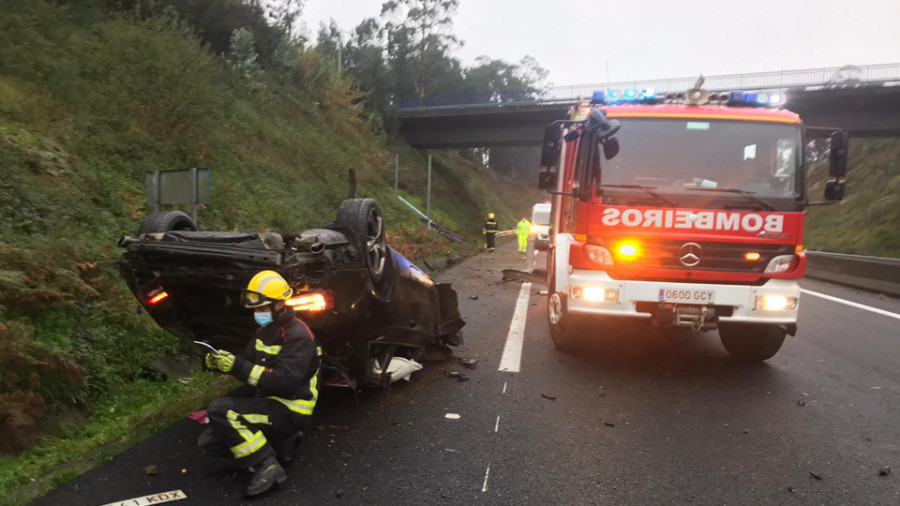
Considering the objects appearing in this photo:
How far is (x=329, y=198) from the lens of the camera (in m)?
18.5

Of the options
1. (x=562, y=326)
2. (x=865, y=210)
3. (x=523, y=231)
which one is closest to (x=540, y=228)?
(x=523, y=231)

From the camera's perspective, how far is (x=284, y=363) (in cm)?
348

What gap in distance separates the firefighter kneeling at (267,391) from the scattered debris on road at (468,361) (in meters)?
2.62

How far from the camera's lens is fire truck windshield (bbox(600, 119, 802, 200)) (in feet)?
18.5

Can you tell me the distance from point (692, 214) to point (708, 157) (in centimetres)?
67

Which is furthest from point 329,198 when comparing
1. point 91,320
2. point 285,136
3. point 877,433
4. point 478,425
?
point 877,433

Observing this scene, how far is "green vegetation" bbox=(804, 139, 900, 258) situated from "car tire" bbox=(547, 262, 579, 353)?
2076 cm

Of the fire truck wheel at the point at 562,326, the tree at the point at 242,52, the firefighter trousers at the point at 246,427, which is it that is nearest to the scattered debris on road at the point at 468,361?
the fire truck wheel at the point at 562,326

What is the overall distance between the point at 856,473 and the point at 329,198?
16398mm

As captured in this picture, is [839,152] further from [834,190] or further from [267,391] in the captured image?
[267,391]

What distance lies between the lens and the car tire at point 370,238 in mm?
4727

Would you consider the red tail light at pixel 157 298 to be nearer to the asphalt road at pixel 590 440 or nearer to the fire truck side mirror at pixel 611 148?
the asphalt road at pixel 590 440

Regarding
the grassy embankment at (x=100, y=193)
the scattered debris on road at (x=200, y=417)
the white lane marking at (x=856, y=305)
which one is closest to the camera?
the grassy embankment at (x=100, y=193)

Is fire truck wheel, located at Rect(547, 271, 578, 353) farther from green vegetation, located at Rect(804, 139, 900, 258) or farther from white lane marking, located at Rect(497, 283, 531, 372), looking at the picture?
green vegetation, located at Rect(804, 139, 900, 258)
